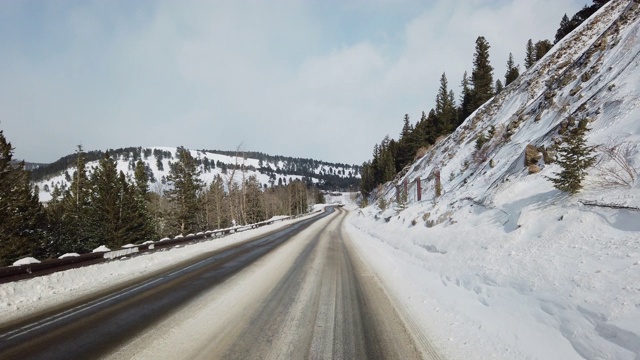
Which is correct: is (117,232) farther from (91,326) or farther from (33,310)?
(91,326)

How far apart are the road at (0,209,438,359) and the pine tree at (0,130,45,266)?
2232 cm

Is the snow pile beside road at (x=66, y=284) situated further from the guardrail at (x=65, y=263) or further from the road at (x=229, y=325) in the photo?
the road at (x=229, y=325)

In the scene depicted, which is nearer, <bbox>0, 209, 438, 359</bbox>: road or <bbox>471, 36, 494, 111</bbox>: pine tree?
<bbox>0, 209, 438, 359</bbox>: road

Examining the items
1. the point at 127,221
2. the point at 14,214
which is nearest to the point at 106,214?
the point at 127,221

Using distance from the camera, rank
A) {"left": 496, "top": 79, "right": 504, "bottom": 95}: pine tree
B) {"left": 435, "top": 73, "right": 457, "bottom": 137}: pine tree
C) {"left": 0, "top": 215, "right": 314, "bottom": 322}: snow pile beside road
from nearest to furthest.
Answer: {"left": 0, "top": 215, "right": 314, "bottom": 322}: snow pile beside road
{"left": 435, "top": 73, "right": 457, "bottom": 137}: pine tree
{"left": 496, "top": 79, "right": 504, "bottom": 95}: pine tree

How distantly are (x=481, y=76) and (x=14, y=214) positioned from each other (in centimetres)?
5494

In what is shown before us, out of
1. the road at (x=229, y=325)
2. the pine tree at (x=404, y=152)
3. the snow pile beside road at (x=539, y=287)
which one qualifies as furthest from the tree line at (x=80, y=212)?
the pine tree at (x=404, y=152)

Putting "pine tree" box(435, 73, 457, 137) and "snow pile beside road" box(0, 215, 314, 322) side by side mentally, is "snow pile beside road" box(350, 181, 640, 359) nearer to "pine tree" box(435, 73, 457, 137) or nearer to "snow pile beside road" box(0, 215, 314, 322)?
"snow pile beside road" box(0, 215, 314, 322)

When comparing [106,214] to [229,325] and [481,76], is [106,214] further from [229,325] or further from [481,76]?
[481,76]

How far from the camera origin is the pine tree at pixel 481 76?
4838cm

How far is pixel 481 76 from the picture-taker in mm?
48625

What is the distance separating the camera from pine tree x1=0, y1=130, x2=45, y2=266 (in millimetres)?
23031

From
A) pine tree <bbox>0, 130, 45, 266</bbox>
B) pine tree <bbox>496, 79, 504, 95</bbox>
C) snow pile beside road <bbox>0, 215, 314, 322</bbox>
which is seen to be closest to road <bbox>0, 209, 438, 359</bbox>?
snow pile beside road <bbox>0, 215, 314, 322</bbox>

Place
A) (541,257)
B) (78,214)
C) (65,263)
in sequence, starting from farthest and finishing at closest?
(78,214) → (65,263) → (541,257)
